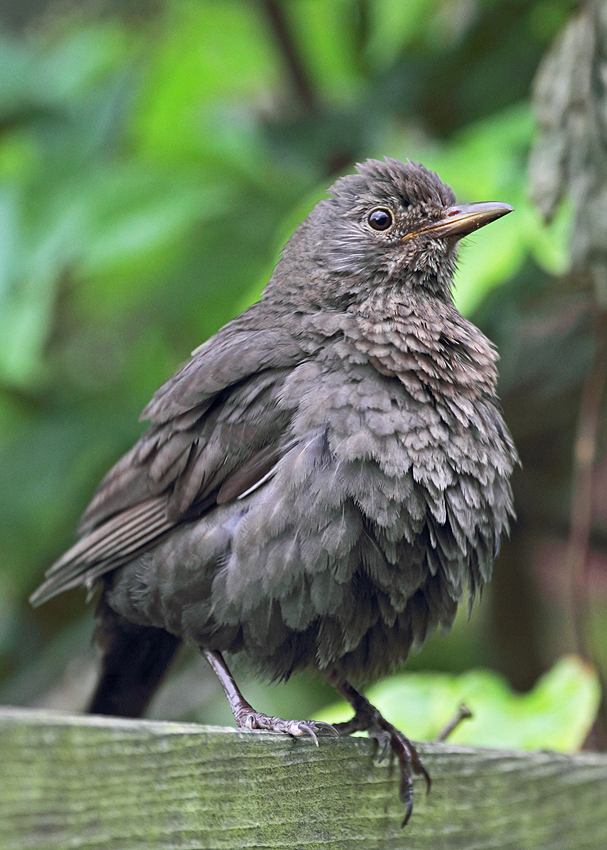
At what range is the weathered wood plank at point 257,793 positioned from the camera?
1.31 m

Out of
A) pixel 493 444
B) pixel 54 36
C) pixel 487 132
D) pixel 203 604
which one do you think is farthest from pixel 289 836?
pixel 54 36

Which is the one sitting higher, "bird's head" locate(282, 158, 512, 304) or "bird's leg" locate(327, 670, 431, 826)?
"bird's head" locate(282, 158, 512, 304)

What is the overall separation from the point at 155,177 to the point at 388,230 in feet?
5.57

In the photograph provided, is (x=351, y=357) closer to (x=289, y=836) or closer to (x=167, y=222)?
(x=289, y=836)

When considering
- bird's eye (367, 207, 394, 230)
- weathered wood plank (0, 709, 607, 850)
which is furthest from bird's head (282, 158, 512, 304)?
weathered wood plank (0, 709, 607, 850)

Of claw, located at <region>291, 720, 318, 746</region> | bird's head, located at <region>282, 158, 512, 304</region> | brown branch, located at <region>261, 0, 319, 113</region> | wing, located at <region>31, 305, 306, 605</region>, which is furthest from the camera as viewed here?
brown branch, located at <region>261, 0, 319, 113</region>

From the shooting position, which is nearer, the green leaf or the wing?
the wing

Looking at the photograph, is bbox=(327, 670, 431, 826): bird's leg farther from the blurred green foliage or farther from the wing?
the blurred green foliage

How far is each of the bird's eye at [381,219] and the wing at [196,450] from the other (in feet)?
1.46

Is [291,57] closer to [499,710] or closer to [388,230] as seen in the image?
[388,230]

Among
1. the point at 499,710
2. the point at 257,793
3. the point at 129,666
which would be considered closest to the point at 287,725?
the point at 257,793

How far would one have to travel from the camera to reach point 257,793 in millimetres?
1741

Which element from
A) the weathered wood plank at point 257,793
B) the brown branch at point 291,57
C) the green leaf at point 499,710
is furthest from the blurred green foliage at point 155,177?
the weathered wood plank at point 257,793

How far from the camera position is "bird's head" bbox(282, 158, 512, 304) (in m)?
2.71
